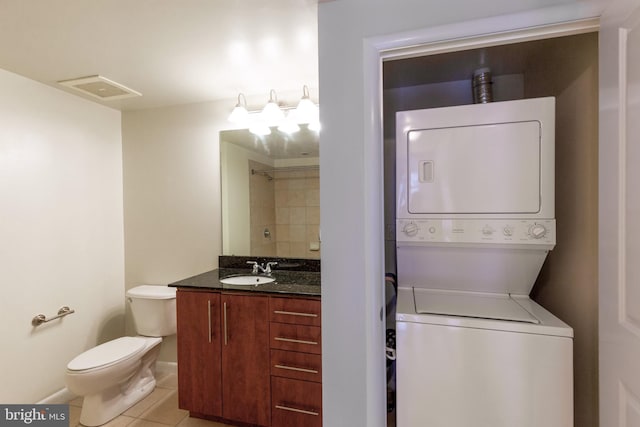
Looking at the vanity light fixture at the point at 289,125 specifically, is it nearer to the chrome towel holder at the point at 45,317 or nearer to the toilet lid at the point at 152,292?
the toilet lid at the point at 152,292

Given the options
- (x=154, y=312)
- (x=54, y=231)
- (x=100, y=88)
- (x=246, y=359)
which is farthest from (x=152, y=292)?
(x=100, y=88)

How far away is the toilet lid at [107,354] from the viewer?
1.94 m

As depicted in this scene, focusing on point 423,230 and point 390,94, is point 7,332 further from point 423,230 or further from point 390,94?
point 390,94

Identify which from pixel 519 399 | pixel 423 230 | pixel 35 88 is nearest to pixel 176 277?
pixel 35 88

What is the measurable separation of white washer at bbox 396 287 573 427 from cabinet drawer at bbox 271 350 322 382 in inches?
22.6

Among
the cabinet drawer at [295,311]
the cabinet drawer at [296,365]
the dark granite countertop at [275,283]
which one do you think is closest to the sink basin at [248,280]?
the dark granite countertop at [275,283]

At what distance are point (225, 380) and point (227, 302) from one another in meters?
0.49

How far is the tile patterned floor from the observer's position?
6.79 ft

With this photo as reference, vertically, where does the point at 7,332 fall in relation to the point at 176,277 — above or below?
below

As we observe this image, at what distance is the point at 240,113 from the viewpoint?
233 centimetres

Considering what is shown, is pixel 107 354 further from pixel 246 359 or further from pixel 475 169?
pixel 475 169

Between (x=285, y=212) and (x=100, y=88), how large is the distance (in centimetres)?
Result: 158

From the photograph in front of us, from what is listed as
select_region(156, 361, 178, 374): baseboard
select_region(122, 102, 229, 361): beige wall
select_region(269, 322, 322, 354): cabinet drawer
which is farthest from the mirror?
select_region(156, 361, 178, 374): baseboard

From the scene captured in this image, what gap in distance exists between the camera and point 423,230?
146cm
